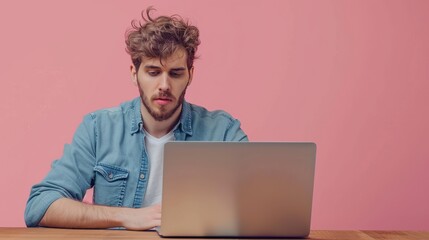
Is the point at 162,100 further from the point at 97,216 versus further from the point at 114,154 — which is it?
the point at 97,216

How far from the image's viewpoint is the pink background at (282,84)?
3.01m

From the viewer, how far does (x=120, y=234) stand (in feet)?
5.92

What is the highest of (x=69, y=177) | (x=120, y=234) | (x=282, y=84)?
(x=282, y=84)

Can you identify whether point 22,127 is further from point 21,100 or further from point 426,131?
point 426,131

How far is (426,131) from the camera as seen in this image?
3146 millimetres

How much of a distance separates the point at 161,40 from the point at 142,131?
294 millimetres

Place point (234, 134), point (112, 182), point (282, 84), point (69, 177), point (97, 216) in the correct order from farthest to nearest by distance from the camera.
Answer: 1. point (282, 84)
2. point (234, 134)
3. point (112, 182)
4. point (69, 177)
5. point (97, 216)

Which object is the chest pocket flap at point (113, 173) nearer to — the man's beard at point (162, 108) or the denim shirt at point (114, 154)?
the denim shirt at point (114, 154)

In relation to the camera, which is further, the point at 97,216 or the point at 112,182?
the point at 112,182

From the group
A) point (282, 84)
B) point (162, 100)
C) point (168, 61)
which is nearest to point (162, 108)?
point (162, 100)

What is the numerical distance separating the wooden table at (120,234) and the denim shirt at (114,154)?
339mm

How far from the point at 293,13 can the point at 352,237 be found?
1484 mm

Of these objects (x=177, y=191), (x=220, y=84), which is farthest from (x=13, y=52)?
(x=177, y=191)

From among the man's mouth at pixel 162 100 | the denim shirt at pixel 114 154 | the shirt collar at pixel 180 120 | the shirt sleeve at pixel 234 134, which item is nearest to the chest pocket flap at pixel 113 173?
the denim shirt at pixel 114 154
